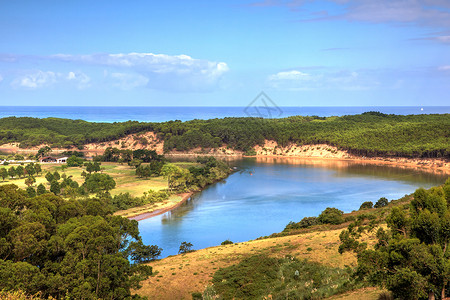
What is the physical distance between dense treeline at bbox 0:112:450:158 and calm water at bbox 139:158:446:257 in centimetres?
1202

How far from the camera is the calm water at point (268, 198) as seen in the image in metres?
44.0

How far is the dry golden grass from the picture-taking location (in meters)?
23.9

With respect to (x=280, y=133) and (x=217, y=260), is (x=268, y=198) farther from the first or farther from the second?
(x=280, y=133)

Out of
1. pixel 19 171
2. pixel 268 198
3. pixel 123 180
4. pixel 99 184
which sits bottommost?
pixel 268 198

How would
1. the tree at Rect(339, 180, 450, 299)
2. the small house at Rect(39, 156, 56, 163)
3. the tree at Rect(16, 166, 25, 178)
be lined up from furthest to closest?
the small house at Rect(39, 156, 56, 163)
the tree at Rect(16, 166, 25, 178)
the tree at Rect(339, 180, 450, 299)

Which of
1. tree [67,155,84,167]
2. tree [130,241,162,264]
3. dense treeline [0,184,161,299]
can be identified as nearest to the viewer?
dense treeline [0,184,161,299]

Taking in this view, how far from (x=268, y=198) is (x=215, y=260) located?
110 feet

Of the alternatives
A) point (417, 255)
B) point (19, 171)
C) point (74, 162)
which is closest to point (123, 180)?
point (19, 171)

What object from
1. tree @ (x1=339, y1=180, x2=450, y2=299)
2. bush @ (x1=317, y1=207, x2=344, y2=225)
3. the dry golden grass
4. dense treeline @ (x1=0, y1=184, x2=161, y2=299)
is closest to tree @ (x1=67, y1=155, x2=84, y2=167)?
bush @ (x1=317, y1=207, x2=344, y2=225)

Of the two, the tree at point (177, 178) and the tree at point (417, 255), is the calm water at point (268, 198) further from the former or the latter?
the tree at point (417, 255)

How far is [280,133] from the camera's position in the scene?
399 ft

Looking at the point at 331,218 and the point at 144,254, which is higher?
the point at 331,218

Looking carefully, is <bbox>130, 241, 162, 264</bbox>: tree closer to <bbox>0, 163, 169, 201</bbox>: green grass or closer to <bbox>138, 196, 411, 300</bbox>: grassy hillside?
<bbox>138, 196, 411, 300</bbox>: grassy hillside

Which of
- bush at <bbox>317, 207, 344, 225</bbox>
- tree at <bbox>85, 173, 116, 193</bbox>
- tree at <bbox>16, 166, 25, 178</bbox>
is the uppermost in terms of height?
tree at <bbox>16, 166, 25, 178</bbox>
